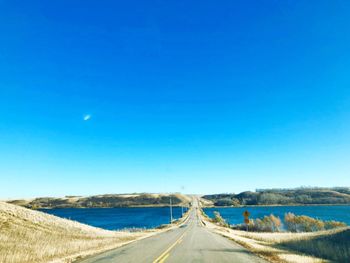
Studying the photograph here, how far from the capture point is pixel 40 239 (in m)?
25.6

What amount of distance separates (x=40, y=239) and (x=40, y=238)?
69 cm

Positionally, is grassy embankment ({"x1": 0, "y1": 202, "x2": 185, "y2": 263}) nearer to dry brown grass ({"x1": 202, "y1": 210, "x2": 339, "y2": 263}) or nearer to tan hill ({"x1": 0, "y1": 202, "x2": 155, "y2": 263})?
tan hill ({"x1": 0, "y1": 202, "x2": 155, "y2": 263})

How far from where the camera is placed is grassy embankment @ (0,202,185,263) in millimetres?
17406

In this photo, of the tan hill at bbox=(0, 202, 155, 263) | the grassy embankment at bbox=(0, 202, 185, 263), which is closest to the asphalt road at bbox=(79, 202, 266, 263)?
the grassy embankment at bbox=(0, 202, 185, 263)

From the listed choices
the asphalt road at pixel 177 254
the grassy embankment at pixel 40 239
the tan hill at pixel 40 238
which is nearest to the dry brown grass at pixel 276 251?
the asphalt road at pixel 177 254

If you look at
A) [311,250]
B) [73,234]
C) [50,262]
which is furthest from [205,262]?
[73,234]

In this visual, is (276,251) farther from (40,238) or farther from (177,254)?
(40,238)

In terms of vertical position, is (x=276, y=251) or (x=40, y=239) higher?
(x=40, y=239)

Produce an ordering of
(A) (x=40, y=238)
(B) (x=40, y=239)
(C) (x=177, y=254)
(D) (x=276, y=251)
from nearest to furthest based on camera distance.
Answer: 1. (C) (x=177, y=254)
2. (D) (x=276, y=251)
3. (B) (x=40, y=239)
4. (A) (x=40, y=238)

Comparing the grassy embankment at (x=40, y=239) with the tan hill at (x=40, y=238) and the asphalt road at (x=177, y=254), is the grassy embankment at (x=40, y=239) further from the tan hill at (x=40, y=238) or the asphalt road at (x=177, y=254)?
the asphalt road at (x=177, y=254)

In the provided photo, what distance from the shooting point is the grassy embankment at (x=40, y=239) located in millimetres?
17406

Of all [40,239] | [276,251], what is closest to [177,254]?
[276,251]

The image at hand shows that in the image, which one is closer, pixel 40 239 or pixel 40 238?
pixel 40 239

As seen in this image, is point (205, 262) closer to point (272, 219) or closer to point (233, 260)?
point (233, 260)
